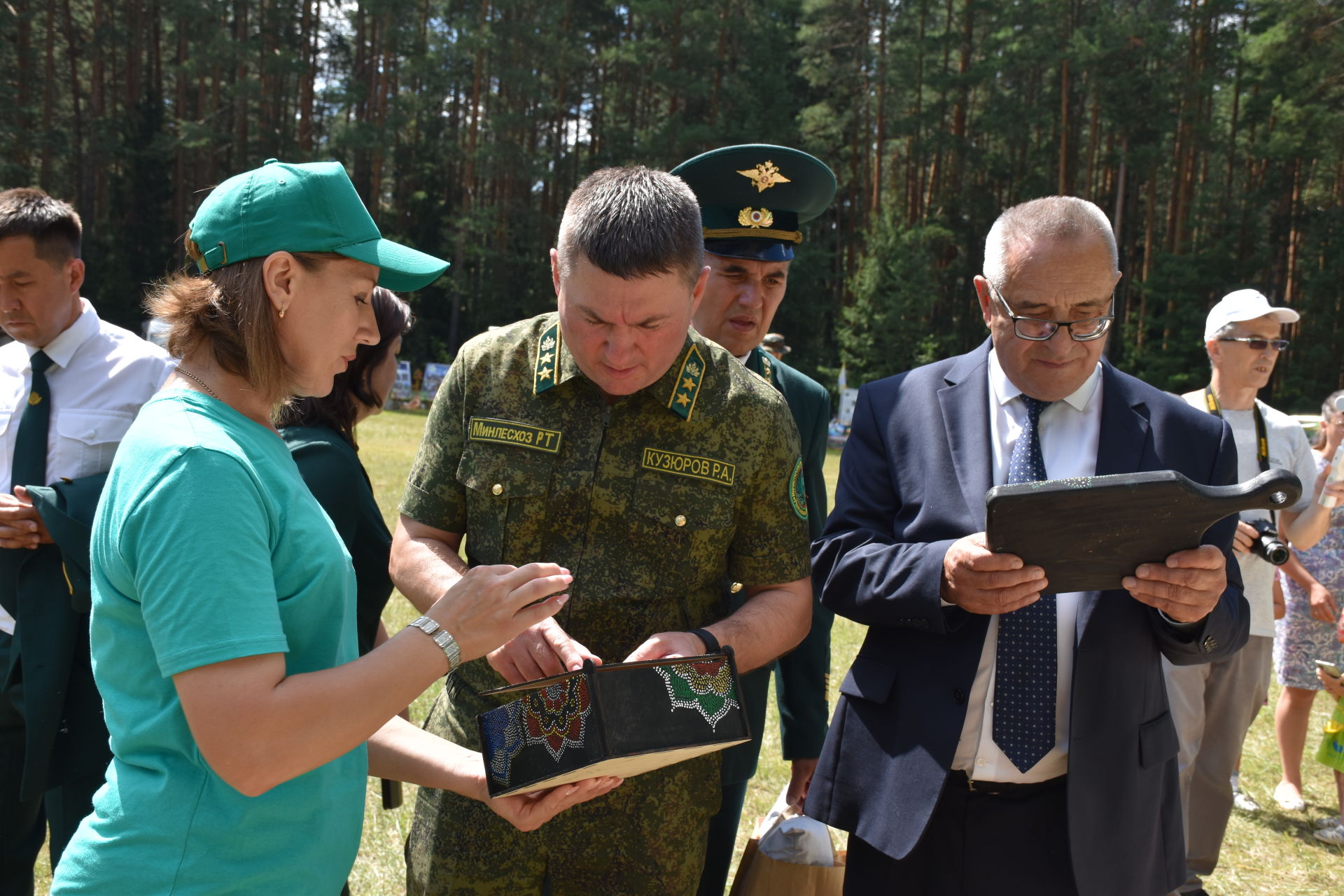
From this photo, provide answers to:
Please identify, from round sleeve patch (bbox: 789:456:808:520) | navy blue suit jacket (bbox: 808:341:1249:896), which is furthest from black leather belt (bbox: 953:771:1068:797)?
round sleeve patch (bbox: 789:456:808:520)

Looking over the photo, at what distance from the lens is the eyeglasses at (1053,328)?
2340mm

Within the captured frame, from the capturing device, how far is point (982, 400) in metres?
2.48

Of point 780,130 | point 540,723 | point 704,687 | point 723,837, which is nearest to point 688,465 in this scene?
point 704,687

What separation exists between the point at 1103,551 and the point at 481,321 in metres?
37.6

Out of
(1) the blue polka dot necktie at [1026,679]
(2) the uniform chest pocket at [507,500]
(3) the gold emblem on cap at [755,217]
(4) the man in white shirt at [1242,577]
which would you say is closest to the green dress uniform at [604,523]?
(2) the uniform chest pocket at [507,500]

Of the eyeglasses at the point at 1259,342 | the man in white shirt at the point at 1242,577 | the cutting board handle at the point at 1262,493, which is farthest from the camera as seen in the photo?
the eyeglasses at the point at 1259,342

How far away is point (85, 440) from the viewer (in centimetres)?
322

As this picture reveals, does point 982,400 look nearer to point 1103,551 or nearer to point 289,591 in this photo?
point 1103,551

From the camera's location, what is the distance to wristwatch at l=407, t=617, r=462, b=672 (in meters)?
1.56

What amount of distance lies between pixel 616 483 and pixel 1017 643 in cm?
99

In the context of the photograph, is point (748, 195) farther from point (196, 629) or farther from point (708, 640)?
point (196, 629)

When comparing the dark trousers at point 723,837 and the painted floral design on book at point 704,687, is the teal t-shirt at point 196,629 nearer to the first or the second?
the painted floral design on book at point 704,687

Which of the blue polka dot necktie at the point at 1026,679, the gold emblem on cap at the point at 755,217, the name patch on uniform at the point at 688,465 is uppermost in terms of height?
the gold emblem on cap at the point at 755,217

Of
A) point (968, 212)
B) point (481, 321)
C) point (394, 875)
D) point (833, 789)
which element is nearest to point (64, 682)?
point (394, 875)
